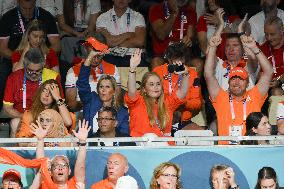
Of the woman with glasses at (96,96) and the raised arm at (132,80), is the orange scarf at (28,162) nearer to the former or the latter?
the woman with glasses at (96,96)

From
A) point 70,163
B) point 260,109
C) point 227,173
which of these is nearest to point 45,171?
point 70,163

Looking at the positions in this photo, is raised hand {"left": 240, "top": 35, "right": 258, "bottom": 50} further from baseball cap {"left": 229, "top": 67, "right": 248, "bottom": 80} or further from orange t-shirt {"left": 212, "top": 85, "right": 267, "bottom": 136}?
orange t-shirt {"left": 212, "top": 85, "right": 267, "bottom": 136}

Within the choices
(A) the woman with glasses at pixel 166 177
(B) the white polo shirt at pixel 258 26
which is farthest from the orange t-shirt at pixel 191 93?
(A) the woman with glasses at pixel 166 177

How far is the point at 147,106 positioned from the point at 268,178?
2027 millimetres

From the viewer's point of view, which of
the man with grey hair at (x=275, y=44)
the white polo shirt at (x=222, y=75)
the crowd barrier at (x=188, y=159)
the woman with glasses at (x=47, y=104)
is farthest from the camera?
the man with grey hair at (x=275, y=44)

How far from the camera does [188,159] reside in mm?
12164

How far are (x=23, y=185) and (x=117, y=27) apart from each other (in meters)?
4.03

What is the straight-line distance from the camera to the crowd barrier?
12117 millimetres

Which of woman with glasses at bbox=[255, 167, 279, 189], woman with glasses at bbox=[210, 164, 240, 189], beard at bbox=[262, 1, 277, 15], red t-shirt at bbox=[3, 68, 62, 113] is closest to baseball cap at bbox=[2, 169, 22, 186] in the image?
red t-shirt at bbox=[3, 68, 62, 113]

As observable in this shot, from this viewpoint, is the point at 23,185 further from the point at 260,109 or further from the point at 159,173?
the point at 260,109

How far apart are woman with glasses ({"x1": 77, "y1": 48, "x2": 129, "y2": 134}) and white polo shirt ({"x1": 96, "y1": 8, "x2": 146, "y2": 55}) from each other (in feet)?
6.90

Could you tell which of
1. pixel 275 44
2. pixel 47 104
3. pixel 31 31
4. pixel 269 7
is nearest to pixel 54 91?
pixel 47 104

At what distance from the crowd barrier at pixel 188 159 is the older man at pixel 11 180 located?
38 centimetres

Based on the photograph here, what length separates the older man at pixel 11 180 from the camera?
1156 centimetres
